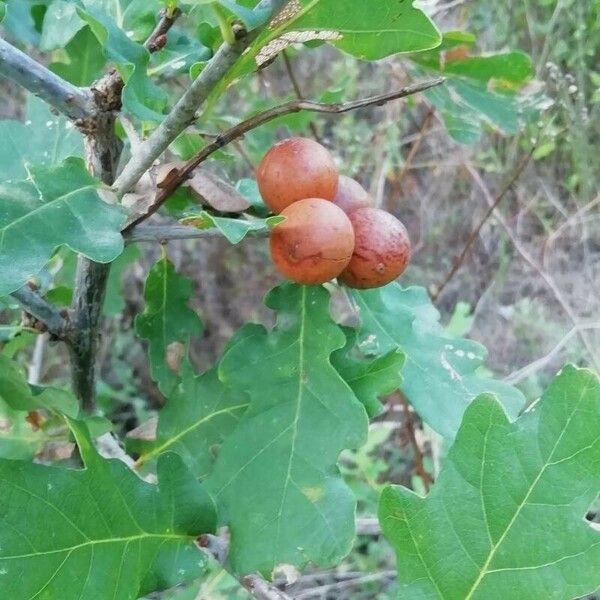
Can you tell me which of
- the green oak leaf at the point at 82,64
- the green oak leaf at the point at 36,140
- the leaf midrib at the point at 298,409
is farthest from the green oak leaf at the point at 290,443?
the green oak leaf at the point at 82,64

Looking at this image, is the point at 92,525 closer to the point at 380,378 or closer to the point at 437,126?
the point at 380,378

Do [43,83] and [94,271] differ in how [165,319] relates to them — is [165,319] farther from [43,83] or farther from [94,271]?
[43,83]

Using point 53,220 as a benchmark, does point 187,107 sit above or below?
above

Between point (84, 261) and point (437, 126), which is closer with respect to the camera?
point (84, 261)

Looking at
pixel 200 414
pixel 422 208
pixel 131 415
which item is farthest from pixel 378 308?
pixel 422 208

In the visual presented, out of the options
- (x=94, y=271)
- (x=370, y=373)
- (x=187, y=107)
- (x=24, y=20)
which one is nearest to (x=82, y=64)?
(x=24, y=20)

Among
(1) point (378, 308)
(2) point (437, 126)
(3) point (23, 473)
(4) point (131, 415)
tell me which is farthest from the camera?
(2) point (437, 126)
